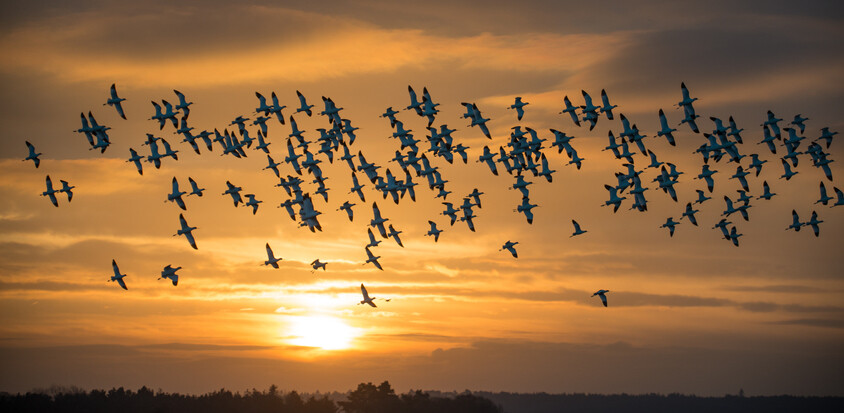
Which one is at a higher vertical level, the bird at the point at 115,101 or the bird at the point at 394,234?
the bird at the point at 115,101

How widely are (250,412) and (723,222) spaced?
9597cm

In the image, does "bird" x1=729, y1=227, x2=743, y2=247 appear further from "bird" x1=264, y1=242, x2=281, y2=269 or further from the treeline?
the treeline

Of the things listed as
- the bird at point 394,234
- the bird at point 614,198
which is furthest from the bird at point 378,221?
the bird at point 614,198

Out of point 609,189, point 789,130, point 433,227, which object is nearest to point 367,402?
point 433,227

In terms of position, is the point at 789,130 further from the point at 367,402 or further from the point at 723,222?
the point at 367,402

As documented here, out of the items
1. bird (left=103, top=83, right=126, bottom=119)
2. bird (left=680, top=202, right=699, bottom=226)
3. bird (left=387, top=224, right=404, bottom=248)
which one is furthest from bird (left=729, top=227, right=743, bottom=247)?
bird (left=103, top=83, right=126, bottom=119)

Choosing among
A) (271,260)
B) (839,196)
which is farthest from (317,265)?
(839,196)

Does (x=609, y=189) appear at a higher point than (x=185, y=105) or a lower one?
lower

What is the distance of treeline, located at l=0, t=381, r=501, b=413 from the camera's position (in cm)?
16838

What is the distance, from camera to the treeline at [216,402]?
16838 centimetres

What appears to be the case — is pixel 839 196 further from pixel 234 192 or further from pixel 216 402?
pixel 216 402

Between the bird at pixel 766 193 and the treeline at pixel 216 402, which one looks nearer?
the bird at pixel 766 193

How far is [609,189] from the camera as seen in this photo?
10788 centimetres

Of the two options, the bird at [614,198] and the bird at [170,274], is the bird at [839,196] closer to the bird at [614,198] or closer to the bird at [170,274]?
the bird at [614,198]
